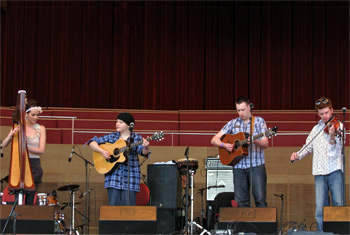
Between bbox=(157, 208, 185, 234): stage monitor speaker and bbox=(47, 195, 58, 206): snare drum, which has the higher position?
bbox=(47, 195, 58, 206): snare drum

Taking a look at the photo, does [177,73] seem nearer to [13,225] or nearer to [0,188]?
[0,188]

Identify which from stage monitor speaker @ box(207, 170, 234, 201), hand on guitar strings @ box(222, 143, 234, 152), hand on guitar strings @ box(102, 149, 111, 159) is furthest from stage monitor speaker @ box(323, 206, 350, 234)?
stage monitor speaker @ box(207, 170, 234, 201)

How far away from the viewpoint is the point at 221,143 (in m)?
6.32

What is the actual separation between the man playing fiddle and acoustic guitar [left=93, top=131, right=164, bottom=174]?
5.53 ft

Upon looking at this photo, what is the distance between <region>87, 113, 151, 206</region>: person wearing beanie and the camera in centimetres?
612

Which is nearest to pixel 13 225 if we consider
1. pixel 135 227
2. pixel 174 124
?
pixel 135 227

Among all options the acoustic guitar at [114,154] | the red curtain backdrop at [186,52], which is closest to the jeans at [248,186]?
the acoustic guitar at [114,154]

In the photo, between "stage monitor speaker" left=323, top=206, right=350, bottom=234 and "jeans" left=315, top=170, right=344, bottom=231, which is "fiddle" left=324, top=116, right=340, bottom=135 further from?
"stage monitor speaker" left=323, top=206, right=350, bottom=234

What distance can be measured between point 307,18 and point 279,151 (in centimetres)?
573

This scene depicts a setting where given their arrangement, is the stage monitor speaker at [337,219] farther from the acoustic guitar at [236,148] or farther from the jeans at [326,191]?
the acoustic guitar at [236,148]

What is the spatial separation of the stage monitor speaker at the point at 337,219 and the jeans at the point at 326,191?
1.85 ft

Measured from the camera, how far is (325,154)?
19.5 feet

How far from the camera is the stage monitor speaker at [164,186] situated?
7.38 m

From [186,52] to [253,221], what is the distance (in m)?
8.96
